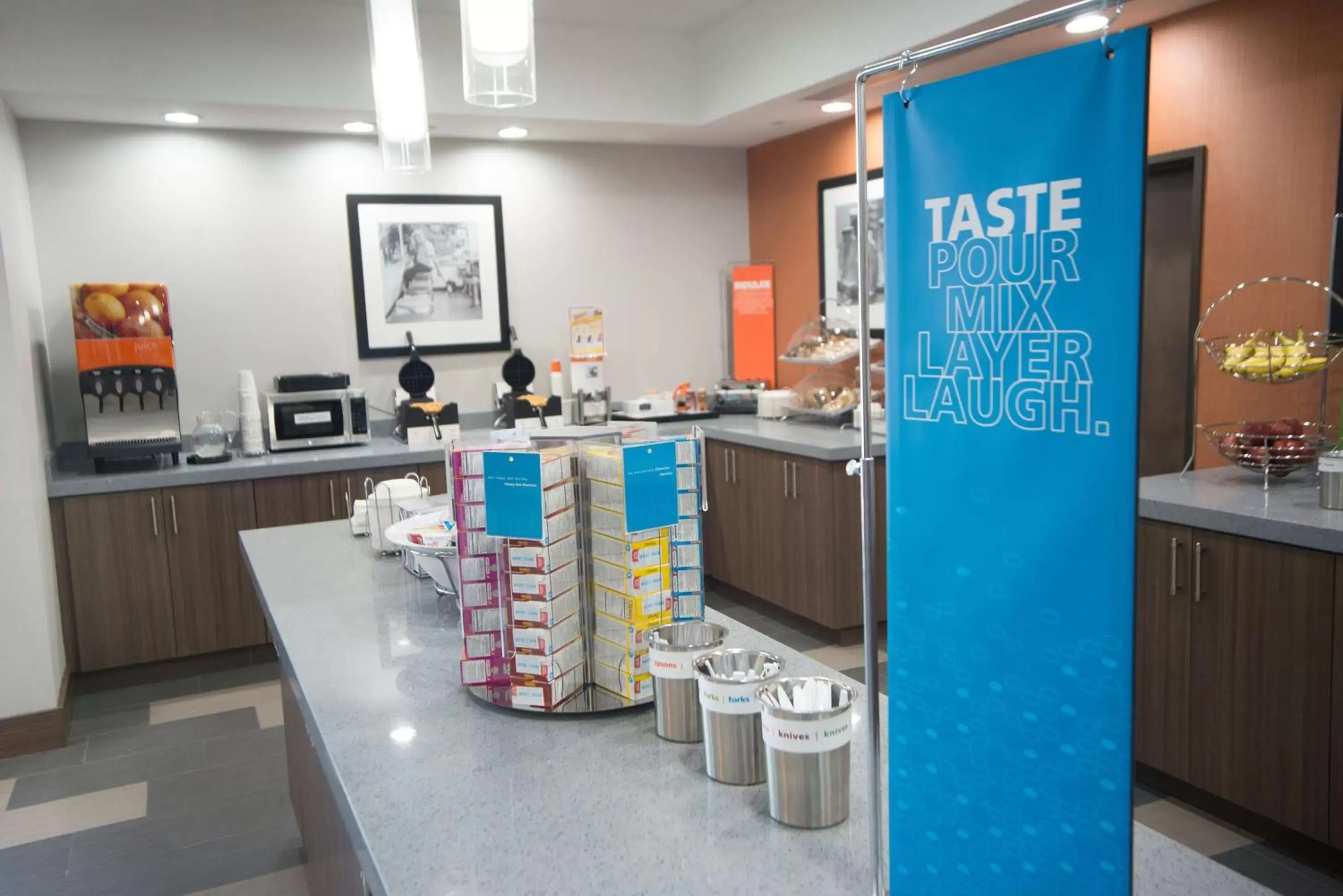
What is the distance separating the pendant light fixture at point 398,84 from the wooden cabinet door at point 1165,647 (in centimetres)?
228

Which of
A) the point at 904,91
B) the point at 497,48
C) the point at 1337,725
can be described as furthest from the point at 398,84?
the point at 1337,725

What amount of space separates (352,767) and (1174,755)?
2417 millimetres

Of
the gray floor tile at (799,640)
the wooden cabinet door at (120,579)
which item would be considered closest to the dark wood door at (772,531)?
the gray floor tile at (799,640)

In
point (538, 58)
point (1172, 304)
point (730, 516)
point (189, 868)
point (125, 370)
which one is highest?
point (538, 58)

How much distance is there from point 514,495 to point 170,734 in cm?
299

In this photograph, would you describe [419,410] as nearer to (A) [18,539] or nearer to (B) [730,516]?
(B) [730,516]

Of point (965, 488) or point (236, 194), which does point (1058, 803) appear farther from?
point (236, 194)

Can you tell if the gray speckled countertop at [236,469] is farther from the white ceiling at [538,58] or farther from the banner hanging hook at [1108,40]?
the banner hanging hook at [1108,40]

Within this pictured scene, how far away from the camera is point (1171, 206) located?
3805mm

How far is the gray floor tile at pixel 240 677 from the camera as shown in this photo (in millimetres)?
4340

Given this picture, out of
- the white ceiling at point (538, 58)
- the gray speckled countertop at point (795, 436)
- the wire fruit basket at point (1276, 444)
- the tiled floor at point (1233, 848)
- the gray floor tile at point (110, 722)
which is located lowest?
the gray floor tile at point (110, 722)

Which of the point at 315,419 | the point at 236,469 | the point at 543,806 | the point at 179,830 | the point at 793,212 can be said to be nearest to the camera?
the point at 543,806

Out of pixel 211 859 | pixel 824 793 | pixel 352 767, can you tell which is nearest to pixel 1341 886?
pixel 824 793

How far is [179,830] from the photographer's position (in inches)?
121
